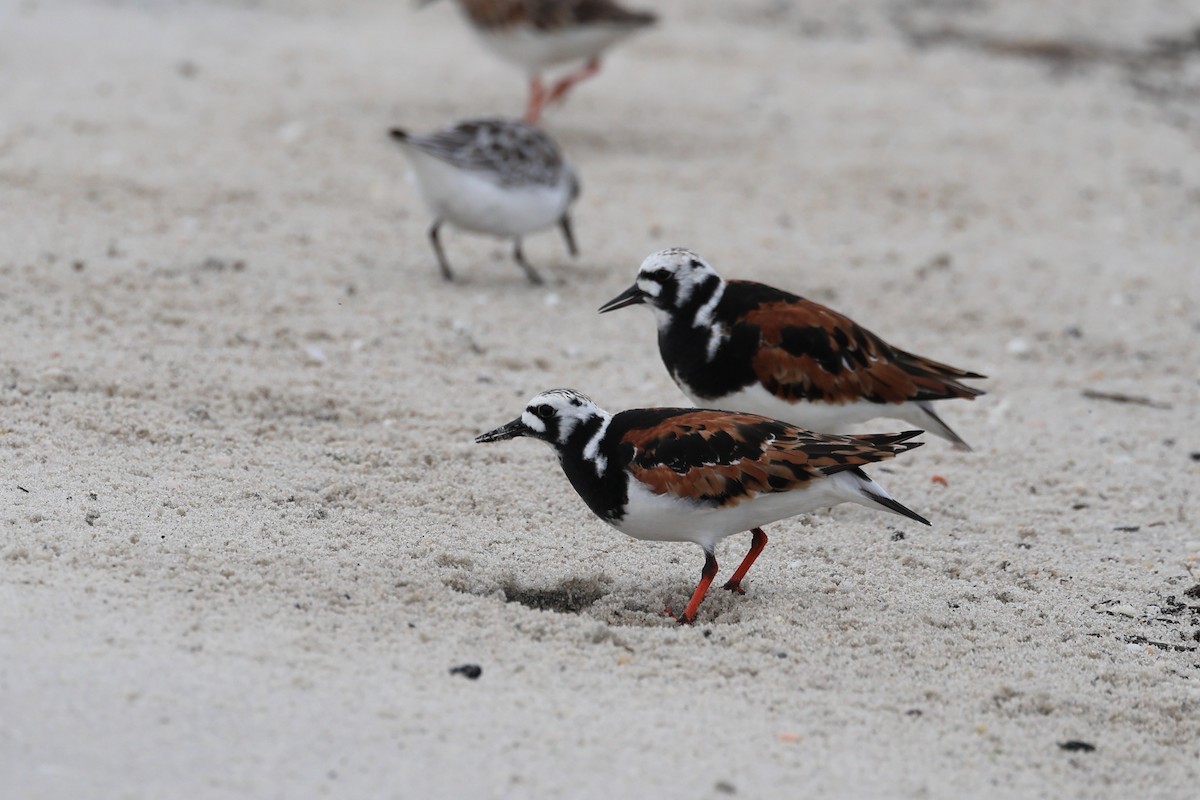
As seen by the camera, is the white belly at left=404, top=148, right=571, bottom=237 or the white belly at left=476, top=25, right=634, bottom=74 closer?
the white belly at left=404, top=148, right=571, bottom=237

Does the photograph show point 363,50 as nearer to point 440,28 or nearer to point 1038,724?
point 440,28

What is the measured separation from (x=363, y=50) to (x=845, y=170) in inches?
177

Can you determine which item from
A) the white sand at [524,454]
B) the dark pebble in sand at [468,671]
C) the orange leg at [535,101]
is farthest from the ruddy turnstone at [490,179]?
the dark pebble in sand at [468,671]

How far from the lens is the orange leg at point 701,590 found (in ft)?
14.0

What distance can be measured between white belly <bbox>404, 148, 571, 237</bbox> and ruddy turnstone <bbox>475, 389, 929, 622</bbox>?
3.18 metres

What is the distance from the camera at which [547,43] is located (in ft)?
34.6

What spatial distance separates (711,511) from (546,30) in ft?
23.1

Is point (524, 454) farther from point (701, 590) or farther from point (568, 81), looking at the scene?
point (568, 81)

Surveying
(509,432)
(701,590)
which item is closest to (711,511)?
(701,590)

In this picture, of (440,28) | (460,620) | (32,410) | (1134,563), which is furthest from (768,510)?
(440,28)

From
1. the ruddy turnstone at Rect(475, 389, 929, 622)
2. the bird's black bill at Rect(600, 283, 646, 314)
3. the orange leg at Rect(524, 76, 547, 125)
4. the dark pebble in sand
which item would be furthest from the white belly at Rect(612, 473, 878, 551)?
the orange leg at Rect(524, 76, 547, 125)

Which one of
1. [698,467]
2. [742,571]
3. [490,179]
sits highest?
[698,467]

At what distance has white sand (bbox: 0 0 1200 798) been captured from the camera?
135 inches

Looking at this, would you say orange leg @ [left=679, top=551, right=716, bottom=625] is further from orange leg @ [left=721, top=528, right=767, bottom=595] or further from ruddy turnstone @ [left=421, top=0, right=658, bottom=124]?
ruddy turnstone @ [left=421, top=0, right=658, bottom=124]
